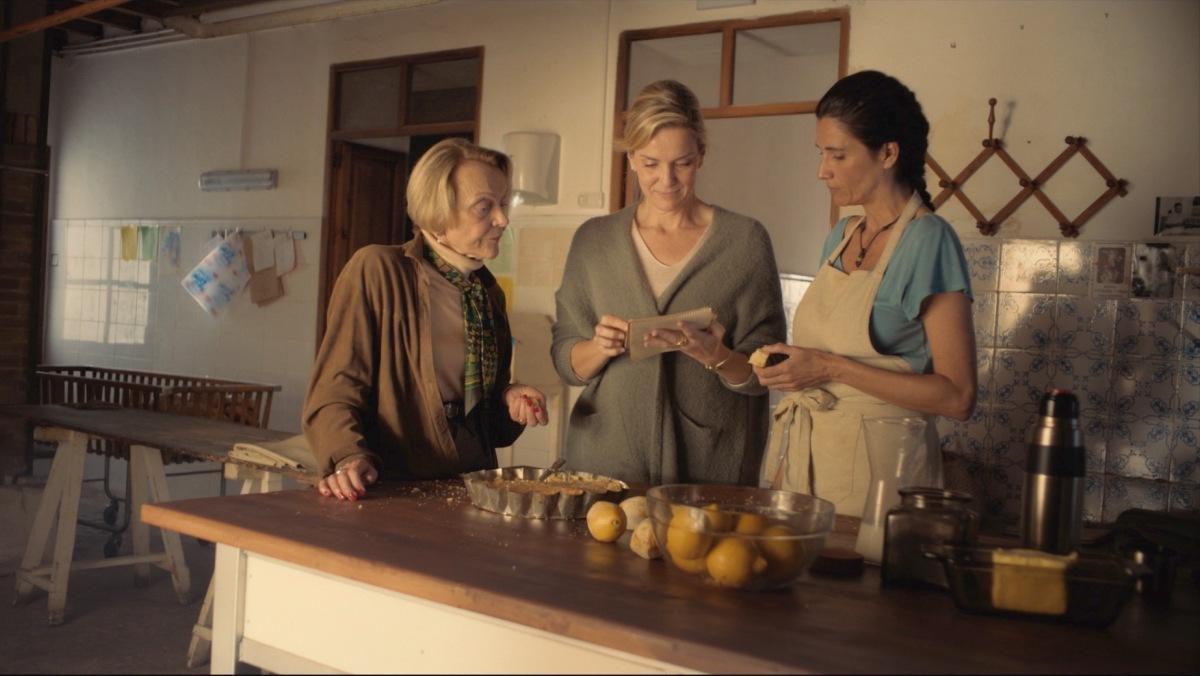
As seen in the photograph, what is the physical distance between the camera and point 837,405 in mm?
1985

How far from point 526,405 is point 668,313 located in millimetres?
358

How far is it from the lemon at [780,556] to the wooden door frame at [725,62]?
3.64 meters

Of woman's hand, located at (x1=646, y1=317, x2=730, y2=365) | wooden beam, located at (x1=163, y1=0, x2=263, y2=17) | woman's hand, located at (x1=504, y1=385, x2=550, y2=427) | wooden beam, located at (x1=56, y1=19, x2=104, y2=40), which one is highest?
wooden beam, located at (x1=56, y1=19, x2=104, y2=40)

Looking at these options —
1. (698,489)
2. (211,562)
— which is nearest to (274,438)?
(211,562)

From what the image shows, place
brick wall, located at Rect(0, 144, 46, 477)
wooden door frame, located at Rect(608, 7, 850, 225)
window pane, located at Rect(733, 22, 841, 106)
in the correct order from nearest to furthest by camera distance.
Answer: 1. wooden door frame, located at Rect(608, 7, 850, 225)
2. window pane, located at Rect(733, 22, 841, 106)
3. brick wall, located at Rect(0, 144, 46, 477)

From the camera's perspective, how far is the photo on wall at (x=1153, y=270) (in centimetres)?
392

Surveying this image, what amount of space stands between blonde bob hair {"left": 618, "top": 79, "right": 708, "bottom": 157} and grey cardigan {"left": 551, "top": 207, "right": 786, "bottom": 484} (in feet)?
0.73

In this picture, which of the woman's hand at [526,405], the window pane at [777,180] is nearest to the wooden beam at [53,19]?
the window pane at [777,180]

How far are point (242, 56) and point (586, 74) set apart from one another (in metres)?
3.02

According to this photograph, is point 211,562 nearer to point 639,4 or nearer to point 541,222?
point 541,222

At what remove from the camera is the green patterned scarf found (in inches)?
83.5

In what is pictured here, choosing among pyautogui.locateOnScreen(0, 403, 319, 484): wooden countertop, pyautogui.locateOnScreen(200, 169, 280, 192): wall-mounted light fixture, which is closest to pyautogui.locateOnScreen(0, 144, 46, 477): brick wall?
pyautogui.locateOnScreen(200, 169, 280, 192): wall-mounted light fixture

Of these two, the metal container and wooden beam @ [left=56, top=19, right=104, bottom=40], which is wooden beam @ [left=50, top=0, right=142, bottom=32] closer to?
wooden beam @ [left=56, top=19, right=104, bottom=40]

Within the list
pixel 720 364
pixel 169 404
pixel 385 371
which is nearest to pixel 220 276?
pixel 169 404
